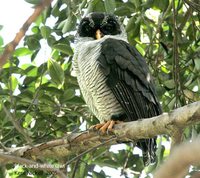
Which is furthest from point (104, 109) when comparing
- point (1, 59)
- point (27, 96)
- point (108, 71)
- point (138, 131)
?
point (1, 59)

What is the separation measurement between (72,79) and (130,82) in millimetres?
732

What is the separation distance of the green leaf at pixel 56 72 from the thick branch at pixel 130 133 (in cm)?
61

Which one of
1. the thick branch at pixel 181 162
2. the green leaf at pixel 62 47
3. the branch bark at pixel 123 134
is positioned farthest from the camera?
the green leaf at pixel 62 47

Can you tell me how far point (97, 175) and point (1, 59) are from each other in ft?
9.72

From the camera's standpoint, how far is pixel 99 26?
4.06m

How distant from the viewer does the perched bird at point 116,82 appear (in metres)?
3.31

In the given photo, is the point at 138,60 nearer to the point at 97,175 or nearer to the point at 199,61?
the point at 199,61

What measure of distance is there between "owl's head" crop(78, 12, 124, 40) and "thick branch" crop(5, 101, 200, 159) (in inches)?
51.2

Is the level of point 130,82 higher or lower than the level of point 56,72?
lower

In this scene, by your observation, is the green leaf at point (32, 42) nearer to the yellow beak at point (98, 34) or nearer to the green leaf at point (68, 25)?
the green leaf at point (68, 25)

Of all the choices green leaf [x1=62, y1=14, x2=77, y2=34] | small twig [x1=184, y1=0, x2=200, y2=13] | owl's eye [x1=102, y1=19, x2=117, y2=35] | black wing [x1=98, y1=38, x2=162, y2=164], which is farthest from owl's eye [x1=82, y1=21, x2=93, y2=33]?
small twig [x1=184, y1=0, x2=200, y2=13]

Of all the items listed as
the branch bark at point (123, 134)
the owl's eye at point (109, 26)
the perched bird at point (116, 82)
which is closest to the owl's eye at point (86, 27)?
the owl's eye at point (109, 26)

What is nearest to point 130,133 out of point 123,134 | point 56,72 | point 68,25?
point 123,134

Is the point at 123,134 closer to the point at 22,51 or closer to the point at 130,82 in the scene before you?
the point at 130,82
